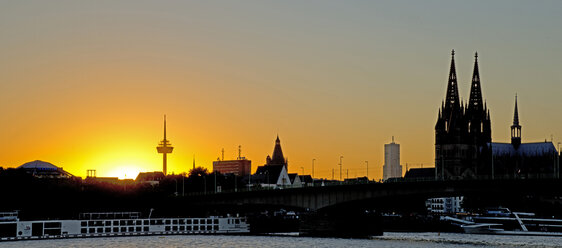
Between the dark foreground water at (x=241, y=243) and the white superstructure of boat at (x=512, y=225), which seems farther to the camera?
the white superstructure of boat at (x=512, y=225)

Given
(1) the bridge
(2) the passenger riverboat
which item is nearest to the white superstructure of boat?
(1) the bridge

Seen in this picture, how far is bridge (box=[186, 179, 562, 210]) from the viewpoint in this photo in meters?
118

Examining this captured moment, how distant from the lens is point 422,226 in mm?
184750

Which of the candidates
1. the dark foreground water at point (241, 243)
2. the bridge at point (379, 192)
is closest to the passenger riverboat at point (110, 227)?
the dark foreground water at point (241, 243)

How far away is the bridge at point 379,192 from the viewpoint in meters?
118

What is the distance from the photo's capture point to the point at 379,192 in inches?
5167

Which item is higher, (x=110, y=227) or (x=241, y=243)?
(x=110, y=227)

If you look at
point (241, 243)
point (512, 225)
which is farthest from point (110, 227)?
point (512, 225)

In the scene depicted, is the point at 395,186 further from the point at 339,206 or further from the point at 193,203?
the point at 193,203

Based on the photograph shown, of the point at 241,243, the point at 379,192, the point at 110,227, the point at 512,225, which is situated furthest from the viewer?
the point at 512,225

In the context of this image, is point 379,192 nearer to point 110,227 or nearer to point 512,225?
point 110,227

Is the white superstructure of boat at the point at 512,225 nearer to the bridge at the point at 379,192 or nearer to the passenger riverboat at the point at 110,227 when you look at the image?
the bridge at the point at 379,192

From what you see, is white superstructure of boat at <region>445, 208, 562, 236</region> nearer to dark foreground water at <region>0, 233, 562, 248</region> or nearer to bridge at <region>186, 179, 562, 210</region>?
bridge at <region>186, 179, 562, 210</region>

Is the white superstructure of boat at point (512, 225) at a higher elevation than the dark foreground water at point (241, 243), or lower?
higher
